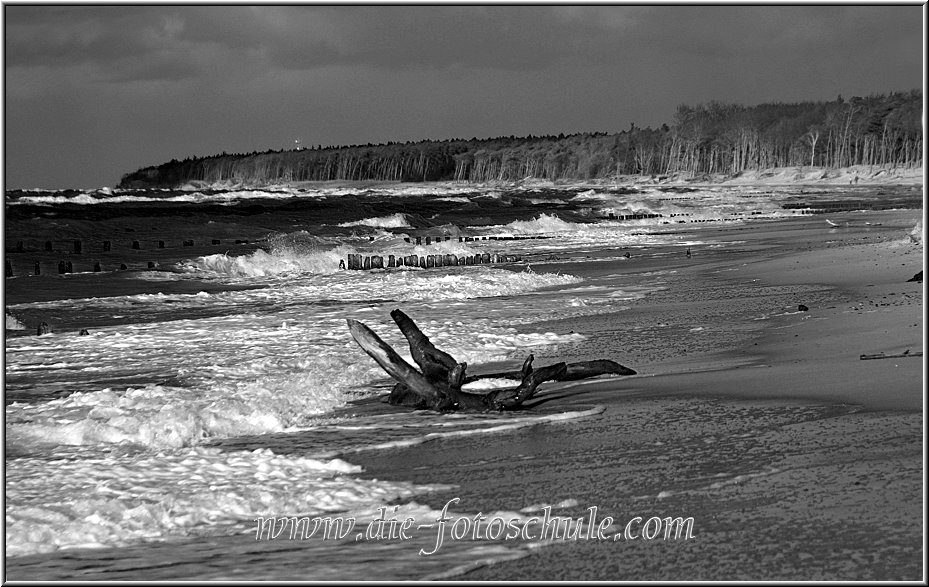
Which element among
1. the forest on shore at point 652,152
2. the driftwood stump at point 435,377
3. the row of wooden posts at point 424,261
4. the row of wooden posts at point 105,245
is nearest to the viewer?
the driftwood stump at point 435,377

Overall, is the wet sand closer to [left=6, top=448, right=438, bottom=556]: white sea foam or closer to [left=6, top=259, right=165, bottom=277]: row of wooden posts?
[left=6, top=448, right=438, bottom=556]: white sea foam

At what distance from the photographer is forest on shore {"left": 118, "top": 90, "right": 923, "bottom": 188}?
10488 cm

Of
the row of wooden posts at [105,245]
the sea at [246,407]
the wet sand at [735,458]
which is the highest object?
the wet sand at [735,458]

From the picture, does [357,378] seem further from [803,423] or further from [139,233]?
[139,233]

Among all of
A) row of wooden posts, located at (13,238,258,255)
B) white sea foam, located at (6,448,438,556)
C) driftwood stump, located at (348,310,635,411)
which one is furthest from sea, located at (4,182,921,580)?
row of wooden posts, located at (13,238,258,255)

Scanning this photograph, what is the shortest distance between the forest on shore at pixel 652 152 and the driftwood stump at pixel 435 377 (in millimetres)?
95019

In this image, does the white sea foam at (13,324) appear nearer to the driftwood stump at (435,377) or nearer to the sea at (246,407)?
the sea at (246,407)

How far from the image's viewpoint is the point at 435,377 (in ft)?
21.3

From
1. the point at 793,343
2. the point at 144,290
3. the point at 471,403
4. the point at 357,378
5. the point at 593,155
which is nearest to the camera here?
the point at 471,403

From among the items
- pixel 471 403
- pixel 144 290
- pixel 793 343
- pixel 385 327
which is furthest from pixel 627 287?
pixel 471 403

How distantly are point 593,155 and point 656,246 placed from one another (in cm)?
11597

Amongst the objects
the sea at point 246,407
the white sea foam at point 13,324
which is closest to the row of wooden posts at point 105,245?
the sea at point 246,407

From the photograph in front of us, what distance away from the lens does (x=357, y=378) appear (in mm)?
7797

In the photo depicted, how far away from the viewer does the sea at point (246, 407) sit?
4051 mm
